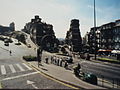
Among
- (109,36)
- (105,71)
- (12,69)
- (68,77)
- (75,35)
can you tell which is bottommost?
(105,71)

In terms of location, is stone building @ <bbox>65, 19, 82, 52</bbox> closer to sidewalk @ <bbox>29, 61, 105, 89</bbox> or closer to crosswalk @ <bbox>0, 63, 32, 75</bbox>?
crosswalk @ <bbox>0, 63, 32, 75</bbox>

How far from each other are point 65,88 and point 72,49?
5725cm

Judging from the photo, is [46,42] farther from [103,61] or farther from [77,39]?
[103,61]

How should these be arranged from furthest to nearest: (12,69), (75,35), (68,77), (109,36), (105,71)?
1. (75,35)
2. (109,36)
3. (105,71)
4. (12,69)
5. (68,77)

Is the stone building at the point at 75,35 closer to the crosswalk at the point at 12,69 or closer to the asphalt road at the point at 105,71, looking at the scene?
the asphalt road at the point at 105,71

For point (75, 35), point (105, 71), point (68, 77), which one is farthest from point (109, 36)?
point (68, 77)

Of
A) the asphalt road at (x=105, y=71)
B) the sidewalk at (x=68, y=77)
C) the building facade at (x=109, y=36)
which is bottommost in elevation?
the asphalt road at (x=105, y=71)

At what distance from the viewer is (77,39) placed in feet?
234

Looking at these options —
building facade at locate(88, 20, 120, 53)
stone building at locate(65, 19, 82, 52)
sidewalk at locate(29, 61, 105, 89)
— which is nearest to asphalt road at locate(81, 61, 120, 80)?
sidewalk at locate(29, 61, 105, 89)

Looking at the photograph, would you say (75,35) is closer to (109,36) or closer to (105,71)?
(109,36)

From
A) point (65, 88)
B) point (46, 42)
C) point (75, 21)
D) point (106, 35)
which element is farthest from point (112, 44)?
point (65, 88)

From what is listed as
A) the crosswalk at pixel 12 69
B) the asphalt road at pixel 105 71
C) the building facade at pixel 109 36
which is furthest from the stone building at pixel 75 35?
the crosswalk at pixel 12 69

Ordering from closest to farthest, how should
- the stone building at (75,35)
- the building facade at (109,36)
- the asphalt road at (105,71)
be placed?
the asphalt road at (105,71) → the building facade at (109,36) → the stone building at (75,35)

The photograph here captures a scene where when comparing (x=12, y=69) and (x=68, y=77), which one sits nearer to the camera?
(x=68, y=77)
